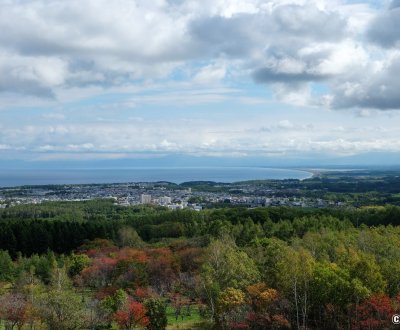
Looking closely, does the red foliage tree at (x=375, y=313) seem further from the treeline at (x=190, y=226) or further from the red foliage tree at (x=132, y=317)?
the treeline at (x=190, y=226)

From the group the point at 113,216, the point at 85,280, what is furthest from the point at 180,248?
the point at 113,216

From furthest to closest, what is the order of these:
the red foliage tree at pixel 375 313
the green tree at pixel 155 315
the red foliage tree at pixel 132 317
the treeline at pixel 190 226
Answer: the treeline at pixel 190 226 < the green tree at pixel 155 315 < the red foliage tree at pixel 132 317 < the red foliage tree at pixel 375 313

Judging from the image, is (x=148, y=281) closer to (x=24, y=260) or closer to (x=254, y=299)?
(x=254, y=299)

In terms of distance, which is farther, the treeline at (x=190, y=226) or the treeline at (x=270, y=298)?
the treeline at (x=190, y=226)

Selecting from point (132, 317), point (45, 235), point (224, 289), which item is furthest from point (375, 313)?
point (45, 235)

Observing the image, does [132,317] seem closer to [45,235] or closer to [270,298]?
[270,298]

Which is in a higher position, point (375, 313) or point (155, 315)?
point (375, 313)

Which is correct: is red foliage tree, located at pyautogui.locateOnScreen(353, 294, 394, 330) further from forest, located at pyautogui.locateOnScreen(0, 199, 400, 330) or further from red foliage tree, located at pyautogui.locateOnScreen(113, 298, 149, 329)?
red foliage tree, located at pyautogui.locateOnScreen(113, 298, 149, 329)

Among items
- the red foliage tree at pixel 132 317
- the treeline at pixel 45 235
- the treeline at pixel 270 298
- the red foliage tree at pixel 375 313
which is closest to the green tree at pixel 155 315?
the treeline at pixel 270 298

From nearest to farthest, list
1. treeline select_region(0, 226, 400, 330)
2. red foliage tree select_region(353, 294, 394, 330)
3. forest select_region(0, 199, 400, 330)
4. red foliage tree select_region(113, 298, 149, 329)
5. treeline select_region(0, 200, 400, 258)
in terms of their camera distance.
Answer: red foliage tree select_region(353, 294, 394, 330)
treeline select_region(0, 226, 400, 330)
forest select_region(0, 199, 400, 330)
red foliage tree select_region(113, 298, 149, 329)
treeline select_region(0, 200, 400, 258)

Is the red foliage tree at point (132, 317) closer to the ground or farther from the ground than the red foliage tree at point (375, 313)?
closer to the ground

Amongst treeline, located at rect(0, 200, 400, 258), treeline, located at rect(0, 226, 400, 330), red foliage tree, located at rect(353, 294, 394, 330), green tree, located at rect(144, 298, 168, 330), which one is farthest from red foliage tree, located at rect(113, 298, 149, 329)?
treeline, located at rect(0, 200, 400, 258)
